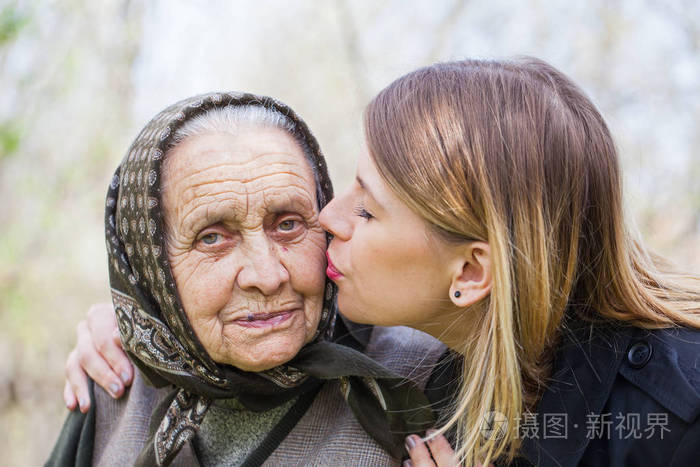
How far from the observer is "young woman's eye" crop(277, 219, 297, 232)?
2064mm

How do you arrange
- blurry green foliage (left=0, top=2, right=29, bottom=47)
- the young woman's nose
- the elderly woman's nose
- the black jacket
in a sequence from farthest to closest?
1. blurry green foliage (left=0, top=2, right=29, bottom=47)
2. the young woman's nose
3. the elderly woman's nose
4. the black jacket

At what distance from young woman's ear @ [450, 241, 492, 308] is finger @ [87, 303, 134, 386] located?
135 centimetres

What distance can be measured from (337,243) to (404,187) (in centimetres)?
32

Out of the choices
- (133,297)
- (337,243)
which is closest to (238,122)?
(337,243)

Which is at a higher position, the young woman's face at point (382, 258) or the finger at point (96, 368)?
the young woman's face at point (382, 258)

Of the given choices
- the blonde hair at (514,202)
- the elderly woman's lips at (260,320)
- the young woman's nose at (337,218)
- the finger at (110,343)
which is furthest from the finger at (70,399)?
the blonde hair at (514,202)

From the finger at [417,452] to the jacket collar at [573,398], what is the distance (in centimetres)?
31

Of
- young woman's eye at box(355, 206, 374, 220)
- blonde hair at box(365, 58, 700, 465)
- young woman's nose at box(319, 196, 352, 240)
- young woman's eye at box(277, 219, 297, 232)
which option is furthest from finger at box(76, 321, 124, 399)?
blonde hair at box(365, 58, 700, 465)

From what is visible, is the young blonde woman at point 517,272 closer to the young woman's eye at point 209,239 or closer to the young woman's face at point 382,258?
the young woman's face at point 382,258

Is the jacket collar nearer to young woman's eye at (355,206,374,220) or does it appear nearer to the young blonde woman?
the young blonde woman

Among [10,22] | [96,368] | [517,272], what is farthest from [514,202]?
[10,22]

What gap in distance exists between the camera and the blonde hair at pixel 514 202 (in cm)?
184

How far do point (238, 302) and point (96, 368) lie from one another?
920mm

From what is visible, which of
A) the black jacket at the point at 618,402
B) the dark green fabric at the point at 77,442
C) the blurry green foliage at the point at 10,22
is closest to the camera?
the black jacket at the point at 618,402
